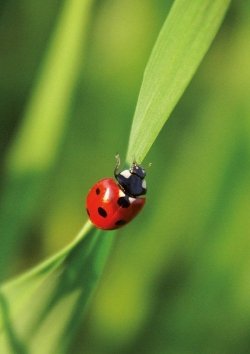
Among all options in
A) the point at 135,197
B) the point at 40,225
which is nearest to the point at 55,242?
the point at 40,225

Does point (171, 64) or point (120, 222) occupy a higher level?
point (171, 64)

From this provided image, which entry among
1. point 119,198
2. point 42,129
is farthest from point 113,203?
point 42,129

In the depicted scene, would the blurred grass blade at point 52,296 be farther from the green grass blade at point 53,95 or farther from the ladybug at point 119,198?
the green grass blade at point 53,95

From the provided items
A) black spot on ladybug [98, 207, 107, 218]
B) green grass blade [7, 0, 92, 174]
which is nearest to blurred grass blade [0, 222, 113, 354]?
black spot on ladybug [98, 207, 107, 218]

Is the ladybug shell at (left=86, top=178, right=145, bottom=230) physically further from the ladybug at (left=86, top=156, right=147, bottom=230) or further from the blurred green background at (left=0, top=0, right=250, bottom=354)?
the blurred green background at (left=0, top=0, right=250, bottom=354)

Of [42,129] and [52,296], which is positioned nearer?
[52,296]

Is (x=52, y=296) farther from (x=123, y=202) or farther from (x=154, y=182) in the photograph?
(x=154, y=182)
